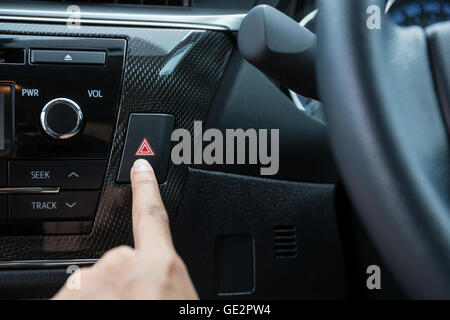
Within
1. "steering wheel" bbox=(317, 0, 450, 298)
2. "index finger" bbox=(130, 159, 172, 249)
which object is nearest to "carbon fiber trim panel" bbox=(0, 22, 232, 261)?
"index finger" bbox=(130, 159, 172, 249)

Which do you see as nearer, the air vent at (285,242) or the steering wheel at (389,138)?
the steering wheel at (389,138)

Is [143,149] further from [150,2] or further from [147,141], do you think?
[150,2]

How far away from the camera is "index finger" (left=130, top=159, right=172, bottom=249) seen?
1.68 ft

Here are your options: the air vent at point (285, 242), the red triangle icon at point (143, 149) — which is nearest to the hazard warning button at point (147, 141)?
the red triangle icon at point (143, 149)

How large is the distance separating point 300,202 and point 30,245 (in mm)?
499

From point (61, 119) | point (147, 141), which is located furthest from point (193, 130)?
point (61, 119)

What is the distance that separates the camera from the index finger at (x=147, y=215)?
511 millimetres

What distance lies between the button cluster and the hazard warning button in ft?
0.14

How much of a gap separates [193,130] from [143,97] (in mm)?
107

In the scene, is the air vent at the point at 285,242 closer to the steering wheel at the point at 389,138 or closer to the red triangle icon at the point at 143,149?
the red triangle icon at the point at 143,149

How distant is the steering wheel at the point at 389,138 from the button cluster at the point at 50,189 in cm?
46

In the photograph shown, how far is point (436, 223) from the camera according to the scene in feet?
1.69

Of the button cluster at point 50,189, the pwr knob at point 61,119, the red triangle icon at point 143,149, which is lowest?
the button cluster at point 50,189

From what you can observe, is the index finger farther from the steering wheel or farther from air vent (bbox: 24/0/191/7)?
air vent (bbox: 24/0/191/7)
